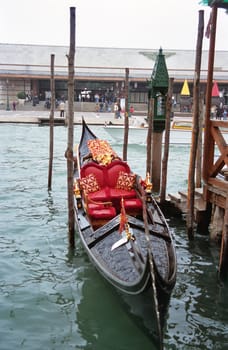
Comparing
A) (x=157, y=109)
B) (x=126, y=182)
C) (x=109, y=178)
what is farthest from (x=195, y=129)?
(x=157, y=109)

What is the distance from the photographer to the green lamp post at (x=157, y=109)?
802 cm

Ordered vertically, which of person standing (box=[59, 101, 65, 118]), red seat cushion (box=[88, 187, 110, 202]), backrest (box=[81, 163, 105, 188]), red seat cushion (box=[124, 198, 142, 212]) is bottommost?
red seat cushion (box=[124, 198, 142, 212])

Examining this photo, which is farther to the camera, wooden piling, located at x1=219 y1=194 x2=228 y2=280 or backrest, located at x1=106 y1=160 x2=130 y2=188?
backrest, located at x1=106 y1=160 x2=130 y2=188

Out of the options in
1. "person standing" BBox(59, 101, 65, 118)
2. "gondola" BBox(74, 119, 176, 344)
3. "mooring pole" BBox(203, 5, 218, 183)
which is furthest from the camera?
"person standing" BBox(59, 101, 65, 118)

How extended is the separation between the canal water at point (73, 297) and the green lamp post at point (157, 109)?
5.09ft

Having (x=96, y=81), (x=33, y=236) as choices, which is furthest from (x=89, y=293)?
(x=96, y=81)

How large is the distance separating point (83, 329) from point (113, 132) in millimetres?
15548

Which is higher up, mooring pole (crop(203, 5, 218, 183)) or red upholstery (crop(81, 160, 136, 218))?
mooring pole (crop(203, 5, 218, 183))

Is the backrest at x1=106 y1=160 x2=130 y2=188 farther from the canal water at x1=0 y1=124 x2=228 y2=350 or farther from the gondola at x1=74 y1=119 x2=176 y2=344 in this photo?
the canal water at x1=0 y1=124 x2=228 y2=350

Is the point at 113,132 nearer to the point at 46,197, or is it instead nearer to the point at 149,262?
the point at 46,197

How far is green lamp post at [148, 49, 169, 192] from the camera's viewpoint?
8023 millimetres

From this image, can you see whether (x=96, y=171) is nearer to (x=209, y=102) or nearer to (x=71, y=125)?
(x=71, y=125)

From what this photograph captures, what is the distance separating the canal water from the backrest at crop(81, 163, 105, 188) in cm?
85

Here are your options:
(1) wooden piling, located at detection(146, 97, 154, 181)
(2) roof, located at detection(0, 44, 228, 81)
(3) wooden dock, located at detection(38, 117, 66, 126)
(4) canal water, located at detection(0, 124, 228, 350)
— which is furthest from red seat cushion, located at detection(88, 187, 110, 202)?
(2) roof, located at detection(0, 44, 228, 81)
